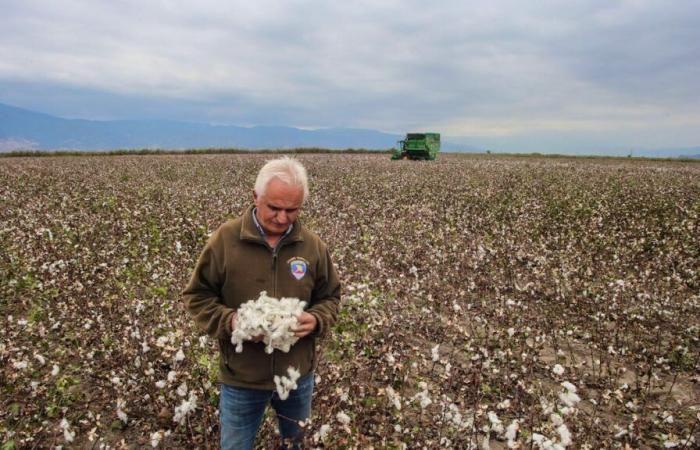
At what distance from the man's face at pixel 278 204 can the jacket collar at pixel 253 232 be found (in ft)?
0.28

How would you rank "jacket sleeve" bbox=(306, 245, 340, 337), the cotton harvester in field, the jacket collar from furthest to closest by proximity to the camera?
the cotton harvester in field, "jacket sleeve" bbox=(306, 245, 340, 337), the jacket collar

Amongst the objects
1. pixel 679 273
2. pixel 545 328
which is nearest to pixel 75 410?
pixel 545 328

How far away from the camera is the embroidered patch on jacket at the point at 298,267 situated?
2797 millimetres

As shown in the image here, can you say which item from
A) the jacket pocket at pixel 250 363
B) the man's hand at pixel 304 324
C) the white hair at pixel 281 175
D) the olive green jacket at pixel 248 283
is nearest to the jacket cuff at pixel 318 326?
the olive green jacket at pixel 248 283

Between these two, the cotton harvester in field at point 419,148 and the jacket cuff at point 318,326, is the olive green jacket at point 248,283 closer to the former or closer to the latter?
the jacket cuff at point 318,326

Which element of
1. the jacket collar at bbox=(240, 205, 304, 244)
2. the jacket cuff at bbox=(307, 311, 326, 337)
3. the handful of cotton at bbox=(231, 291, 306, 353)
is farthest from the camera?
the jacket cuff at bbox=(307, 311, 326, 337)

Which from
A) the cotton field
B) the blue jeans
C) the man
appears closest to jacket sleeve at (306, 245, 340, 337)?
the man

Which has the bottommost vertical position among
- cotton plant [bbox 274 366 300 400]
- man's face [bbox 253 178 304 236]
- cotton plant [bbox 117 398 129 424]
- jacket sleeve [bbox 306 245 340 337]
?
cotton plant [bbox 117 398 129 424]

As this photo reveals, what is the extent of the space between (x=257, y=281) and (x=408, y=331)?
455 cm

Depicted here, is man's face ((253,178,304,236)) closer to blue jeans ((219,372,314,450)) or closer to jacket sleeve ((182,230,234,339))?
jacket sleeve ((182,230,234,339))

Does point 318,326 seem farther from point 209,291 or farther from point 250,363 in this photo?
point 209,291

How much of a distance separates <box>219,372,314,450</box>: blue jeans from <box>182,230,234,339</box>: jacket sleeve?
474 millimetres

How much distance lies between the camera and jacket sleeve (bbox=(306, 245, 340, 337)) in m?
2.87

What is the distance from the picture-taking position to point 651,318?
7.17 meters
